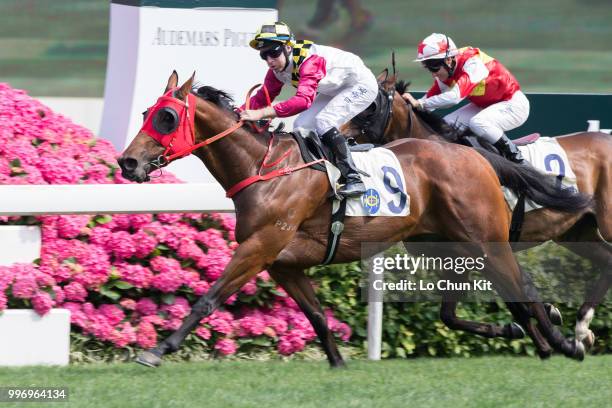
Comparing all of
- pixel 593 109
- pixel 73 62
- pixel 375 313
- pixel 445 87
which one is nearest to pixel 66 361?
pixel 375 313

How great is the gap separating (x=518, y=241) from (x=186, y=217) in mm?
1898

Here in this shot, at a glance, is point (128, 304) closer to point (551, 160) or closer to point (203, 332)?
point (203, 332)

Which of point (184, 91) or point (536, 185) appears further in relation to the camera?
point (536, 185)

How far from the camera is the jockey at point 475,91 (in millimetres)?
6004

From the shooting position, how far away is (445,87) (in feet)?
21.1

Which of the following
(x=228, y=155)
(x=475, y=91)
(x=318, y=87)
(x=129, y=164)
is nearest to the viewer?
(x=129, y=164)

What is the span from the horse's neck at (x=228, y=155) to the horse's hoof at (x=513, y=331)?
1.66 meters

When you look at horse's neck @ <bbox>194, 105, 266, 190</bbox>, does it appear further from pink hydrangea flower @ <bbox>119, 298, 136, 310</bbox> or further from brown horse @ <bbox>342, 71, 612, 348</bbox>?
brown horse @ <bbox>342, 71, 612, 348</bbox>

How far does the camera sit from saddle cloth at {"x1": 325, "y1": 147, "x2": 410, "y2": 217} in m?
5.16

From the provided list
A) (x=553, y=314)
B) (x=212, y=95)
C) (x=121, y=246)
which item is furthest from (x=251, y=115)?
(x=553, y=314)

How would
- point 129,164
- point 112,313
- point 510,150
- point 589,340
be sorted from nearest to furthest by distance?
point 129,164 → point 112,313 → point 589,340 → point 510,150

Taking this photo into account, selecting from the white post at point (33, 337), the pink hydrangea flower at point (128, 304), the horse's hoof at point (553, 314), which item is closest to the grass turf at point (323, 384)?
the white post at point (33, 337)

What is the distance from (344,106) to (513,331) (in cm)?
149

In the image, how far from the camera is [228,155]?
496 cm
